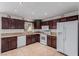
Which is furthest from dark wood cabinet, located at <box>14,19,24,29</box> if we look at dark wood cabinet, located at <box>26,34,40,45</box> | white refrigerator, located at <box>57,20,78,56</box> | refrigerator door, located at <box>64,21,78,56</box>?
refrigerator door, located at <box>64,21,78,56</box>

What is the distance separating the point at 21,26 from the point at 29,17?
0.20 metres

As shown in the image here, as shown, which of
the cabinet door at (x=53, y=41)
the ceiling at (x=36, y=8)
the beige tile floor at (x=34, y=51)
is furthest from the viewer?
the cabinet door at (x=53, y=41)

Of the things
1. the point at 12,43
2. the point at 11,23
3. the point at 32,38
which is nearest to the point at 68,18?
the point at 32,38

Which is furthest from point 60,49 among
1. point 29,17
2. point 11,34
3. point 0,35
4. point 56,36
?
point 0,35

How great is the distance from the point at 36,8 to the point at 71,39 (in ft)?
2.34

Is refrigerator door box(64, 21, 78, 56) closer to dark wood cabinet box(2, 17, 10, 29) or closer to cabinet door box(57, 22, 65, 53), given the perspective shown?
cabinet door box(57, 22, 65, 53)

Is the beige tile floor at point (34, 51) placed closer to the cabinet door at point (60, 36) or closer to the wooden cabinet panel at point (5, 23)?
the cabinet door at point (60, 36)

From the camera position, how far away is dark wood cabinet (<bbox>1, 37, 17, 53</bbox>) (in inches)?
53.4

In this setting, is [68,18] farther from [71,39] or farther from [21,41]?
[21,41]

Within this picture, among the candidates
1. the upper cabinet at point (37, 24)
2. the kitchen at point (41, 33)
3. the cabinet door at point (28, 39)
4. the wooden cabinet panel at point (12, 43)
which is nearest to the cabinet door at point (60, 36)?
the kitchen at point (41, 33)

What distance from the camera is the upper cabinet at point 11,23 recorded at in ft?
4.32

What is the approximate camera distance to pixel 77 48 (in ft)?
4.33

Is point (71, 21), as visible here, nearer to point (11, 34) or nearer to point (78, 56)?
point (78, 56)

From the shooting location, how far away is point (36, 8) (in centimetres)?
130
